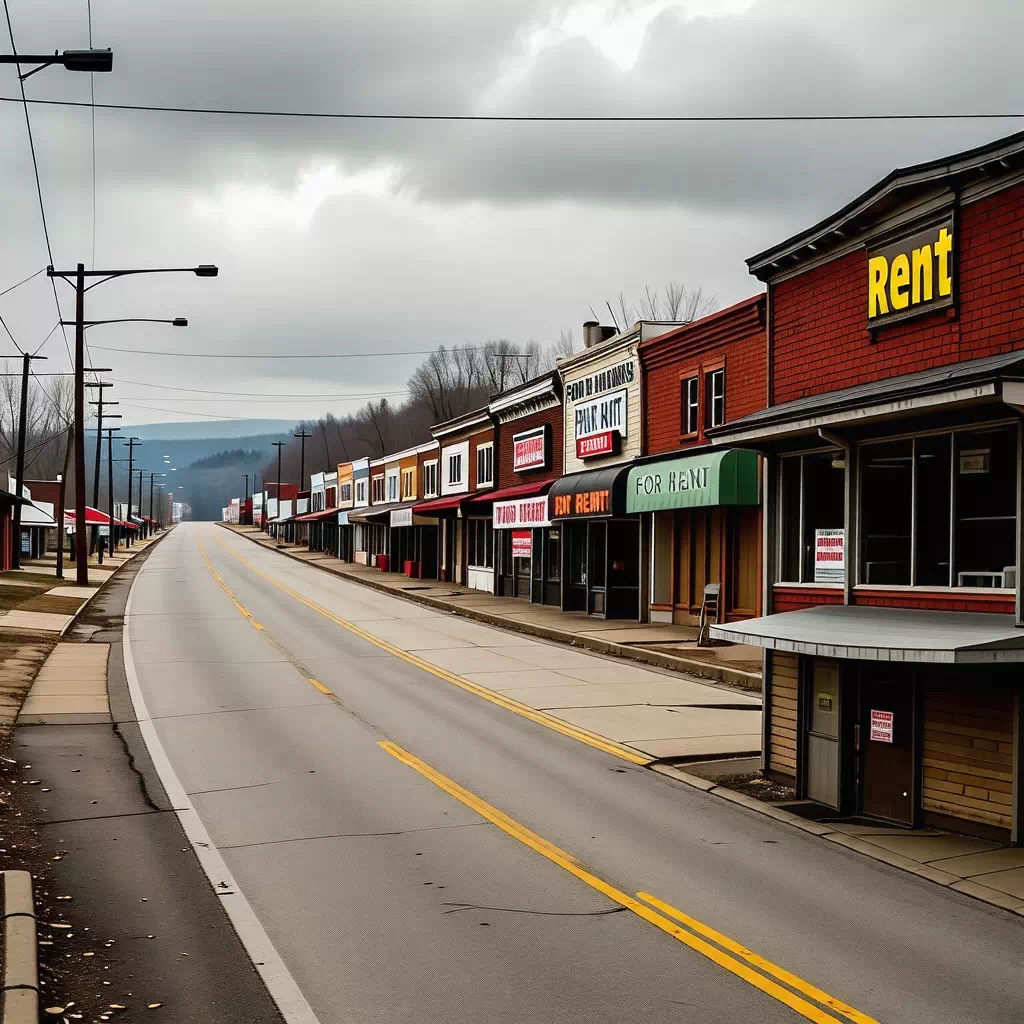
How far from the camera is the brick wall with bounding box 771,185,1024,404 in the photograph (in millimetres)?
11578

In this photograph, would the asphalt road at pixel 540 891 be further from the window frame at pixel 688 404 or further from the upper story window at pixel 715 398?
the window frame at pixel 688 404

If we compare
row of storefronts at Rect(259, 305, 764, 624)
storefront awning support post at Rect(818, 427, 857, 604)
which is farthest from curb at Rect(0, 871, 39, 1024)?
row of storefronts at Rect(259, 305, 764, 624)

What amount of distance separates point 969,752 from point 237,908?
7153 millimetres

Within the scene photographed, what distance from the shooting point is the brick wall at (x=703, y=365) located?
Answer: 83.9 feet

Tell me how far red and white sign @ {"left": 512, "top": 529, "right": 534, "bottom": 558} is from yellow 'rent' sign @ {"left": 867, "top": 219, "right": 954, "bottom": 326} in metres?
27.1

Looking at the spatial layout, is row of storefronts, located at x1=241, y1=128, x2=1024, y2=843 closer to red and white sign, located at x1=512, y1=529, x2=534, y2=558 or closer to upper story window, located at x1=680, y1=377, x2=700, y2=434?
upper story window, located at x1=680, y1=377, x2=700, y2=434

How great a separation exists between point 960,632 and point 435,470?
49340 millimetres

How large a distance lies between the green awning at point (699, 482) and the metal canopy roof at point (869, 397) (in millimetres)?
9426

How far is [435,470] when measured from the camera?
194 feet

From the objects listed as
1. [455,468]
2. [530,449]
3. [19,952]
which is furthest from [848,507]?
[455,468]

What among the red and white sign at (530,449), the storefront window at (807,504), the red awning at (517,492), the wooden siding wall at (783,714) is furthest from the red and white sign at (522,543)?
the wooden siding wall at (783,714)

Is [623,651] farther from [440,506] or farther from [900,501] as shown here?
[440,506]

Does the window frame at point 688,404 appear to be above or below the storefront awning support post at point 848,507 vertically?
above

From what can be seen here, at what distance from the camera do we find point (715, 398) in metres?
27.7
